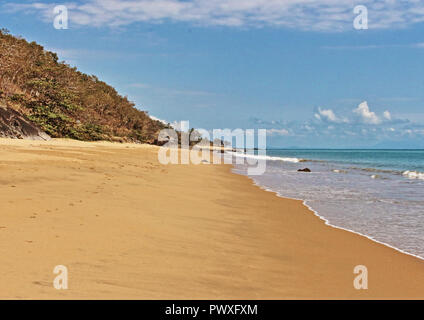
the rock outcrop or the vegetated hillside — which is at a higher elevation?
the vegetated hillside

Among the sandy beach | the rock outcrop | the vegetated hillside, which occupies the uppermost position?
the vegetated hillside

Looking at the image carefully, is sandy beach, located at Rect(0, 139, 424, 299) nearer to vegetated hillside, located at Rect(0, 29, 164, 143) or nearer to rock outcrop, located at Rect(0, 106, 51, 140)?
rock outcrop, located at Rect(0, 106, 51, 140)

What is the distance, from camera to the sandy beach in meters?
4.29

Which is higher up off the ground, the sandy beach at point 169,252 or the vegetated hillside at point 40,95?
the vegetated hillside at point 40,95

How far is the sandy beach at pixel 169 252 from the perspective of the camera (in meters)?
4.29

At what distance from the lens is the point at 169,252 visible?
18.9 feet

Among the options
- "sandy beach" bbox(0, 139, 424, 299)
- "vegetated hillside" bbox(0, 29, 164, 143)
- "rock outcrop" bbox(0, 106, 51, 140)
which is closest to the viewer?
"sandy beach" bbox(0, 139, 424, 299)

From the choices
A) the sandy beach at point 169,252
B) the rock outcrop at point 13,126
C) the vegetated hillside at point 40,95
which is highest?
the vegetated hillside at point 40,95

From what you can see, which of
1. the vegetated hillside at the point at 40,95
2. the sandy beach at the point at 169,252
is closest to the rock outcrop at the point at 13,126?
the vegetated hillside at the point at 40,95

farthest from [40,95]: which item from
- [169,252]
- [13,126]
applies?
[169,252]

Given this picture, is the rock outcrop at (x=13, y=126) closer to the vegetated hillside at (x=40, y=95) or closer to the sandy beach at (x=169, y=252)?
the vegetated hillside at (x=40, y=95)

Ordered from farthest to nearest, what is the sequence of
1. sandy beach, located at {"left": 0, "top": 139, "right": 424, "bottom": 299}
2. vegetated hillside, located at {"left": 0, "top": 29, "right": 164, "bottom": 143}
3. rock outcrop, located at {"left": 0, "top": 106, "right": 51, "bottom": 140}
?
vegetated hillside, located at {"left": 0, "top": 29, "right": 164, "bottom": 143}
rock outcrop, located at {"left": 0, "top": 106, "right": 51, "bottom": 140}
sandy beach, located at {"left": 0, "top": 139, "right": 424, "bottom": 299}

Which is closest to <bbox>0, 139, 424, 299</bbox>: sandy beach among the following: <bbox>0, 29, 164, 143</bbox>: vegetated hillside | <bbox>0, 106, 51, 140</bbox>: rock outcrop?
<bbox>0, 106, 51, 140</bbox>: rock outcrop

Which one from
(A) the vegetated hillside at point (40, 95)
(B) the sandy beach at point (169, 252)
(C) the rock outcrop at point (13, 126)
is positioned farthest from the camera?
(A) the vegetated hillside at point (40, 95)
